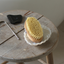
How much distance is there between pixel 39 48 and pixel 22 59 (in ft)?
0.31

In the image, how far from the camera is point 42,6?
3.29ft

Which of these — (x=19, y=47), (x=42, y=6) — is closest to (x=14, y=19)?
(x=19, y=47)

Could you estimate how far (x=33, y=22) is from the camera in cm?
50

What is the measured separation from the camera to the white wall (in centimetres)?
81

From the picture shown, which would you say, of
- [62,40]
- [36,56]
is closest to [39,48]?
[36,56]

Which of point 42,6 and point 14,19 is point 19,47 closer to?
point 14,19

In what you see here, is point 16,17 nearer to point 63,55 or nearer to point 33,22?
point 33,22

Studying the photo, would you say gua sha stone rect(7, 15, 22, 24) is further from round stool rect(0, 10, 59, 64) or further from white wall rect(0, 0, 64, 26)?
white wall rect(0, 0, 64, 26)

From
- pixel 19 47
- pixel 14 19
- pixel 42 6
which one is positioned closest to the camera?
pixel 19 47

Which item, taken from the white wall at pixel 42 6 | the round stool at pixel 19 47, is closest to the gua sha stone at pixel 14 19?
the round stool at pixel 19 47

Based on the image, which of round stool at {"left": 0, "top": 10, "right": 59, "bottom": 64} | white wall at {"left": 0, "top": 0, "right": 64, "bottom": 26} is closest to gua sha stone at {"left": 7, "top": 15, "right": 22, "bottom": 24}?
round stool at {"left": 0, "top": 10, "right": 59, "bottom": 64}

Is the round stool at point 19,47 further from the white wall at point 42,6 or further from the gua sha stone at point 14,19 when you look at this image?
the white wall at point 42,6

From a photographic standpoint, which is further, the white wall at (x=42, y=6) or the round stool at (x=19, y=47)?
the white wall at (x=42, y=6)

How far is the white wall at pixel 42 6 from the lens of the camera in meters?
0.81
